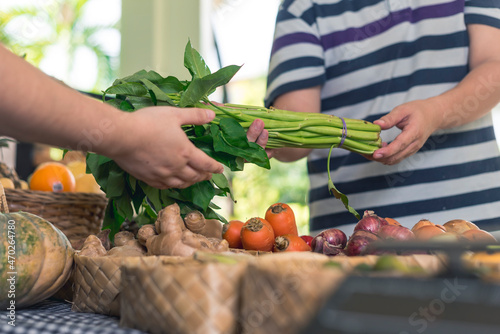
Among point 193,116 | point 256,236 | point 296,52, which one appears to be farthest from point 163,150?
point 296,52

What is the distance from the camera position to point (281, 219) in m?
1.12

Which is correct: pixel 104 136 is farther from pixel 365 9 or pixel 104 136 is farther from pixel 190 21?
pixel 190 21

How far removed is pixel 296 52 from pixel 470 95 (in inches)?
22.9

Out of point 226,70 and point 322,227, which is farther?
point 322,227

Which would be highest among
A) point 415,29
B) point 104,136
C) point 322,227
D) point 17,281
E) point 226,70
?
point 415,29

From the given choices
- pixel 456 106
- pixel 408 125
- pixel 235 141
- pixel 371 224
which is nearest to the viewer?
pixel 371 224

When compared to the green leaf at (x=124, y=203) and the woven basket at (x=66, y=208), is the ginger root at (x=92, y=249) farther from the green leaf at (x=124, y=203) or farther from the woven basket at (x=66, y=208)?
the woven basket at (x=66, y=208)

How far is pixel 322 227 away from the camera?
1.67 m

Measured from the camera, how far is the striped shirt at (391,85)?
4.83 feet

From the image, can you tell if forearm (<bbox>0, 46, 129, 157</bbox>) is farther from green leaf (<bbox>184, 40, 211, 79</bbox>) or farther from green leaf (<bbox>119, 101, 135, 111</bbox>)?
green leaf (<bbox>184, 40, 211, 79</bbox>)

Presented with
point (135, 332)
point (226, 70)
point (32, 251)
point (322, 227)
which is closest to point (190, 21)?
point (322, 227)

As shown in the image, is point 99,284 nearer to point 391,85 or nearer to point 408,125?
point 408,125

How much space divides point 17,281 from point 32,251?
6 cm

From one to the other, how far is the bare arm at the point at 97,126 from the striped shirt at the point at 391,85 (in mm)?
810
